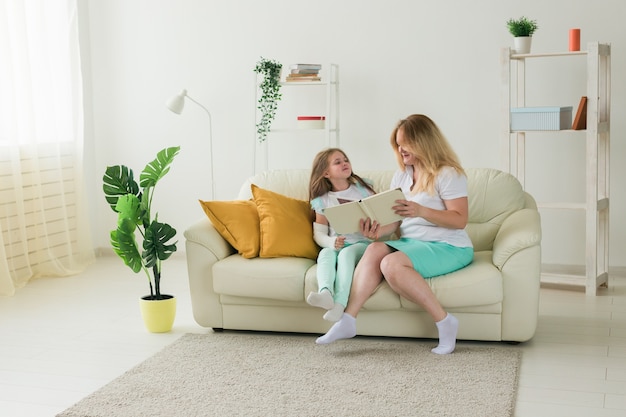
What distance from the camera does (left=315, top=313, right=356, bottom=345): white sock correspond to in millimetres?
3553

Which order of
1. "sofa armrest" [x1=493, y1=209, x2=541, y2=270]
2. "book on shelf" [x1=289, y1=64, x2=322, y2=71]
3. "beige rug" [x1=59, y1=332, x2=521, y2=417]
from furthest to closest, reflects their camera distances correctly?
"book on shelf" [x1=289, y1=64, x2=322, y2=71], "sofa armrest" [x1=493, y1=209, x2=541, y2=270], "beige rug" [x1=59, y1=332, x2=521, y2=417]

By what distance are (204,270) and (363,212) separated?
2.69ft

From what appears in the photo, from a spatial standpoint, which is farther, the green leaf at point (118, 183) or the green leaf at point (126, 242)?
the green leaf at point (118, 183)

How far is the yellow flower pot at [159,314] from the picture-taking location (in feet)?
13.1

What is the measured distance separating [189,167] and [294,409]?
3344mm

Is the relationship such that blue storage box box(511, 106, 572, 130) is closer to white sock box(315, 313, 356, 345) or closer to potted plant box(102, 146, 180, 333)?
white sock box(315, 313, 356, 345)

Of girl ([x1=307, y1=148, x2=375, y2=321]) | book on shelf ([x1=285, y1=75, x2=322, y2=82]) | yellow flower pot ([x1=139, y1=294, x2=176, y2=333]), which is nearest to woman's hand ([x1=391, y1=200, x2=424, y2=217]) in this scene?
girl ([x1=307, y1=148, x2=375, y2=321])

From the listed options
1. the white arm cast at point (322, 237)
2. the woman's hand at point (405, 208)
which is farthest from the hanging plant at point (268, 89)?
the woman's hand at point (405, 208)

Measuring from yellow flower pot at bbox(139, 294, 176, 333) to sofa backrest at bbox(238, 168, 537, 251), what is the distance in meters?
0.80

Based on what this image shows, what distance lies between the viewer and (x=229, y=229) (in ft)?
13.1

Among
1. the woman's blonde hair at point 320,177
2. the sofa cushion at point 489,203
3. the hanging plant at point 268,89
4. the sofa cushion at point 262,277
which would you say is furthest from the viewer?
the hanging plant at point 268,89

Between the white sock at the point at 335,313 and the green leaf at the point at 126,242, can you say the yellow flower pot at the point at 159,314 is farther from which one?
the white sock at the point at 335,313

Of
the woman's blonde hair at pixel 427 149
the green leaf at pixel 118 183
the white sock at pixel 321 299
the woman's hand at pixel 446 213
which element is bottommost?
the white sock at pixel 321 299

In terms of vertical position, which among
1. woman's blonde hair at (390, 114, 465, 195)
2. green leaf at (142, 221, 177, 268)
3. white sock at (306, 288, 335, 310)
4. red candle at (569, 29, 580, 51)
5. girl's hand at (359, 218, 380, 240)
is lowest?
white sock at (306, 288, 335, 310)
